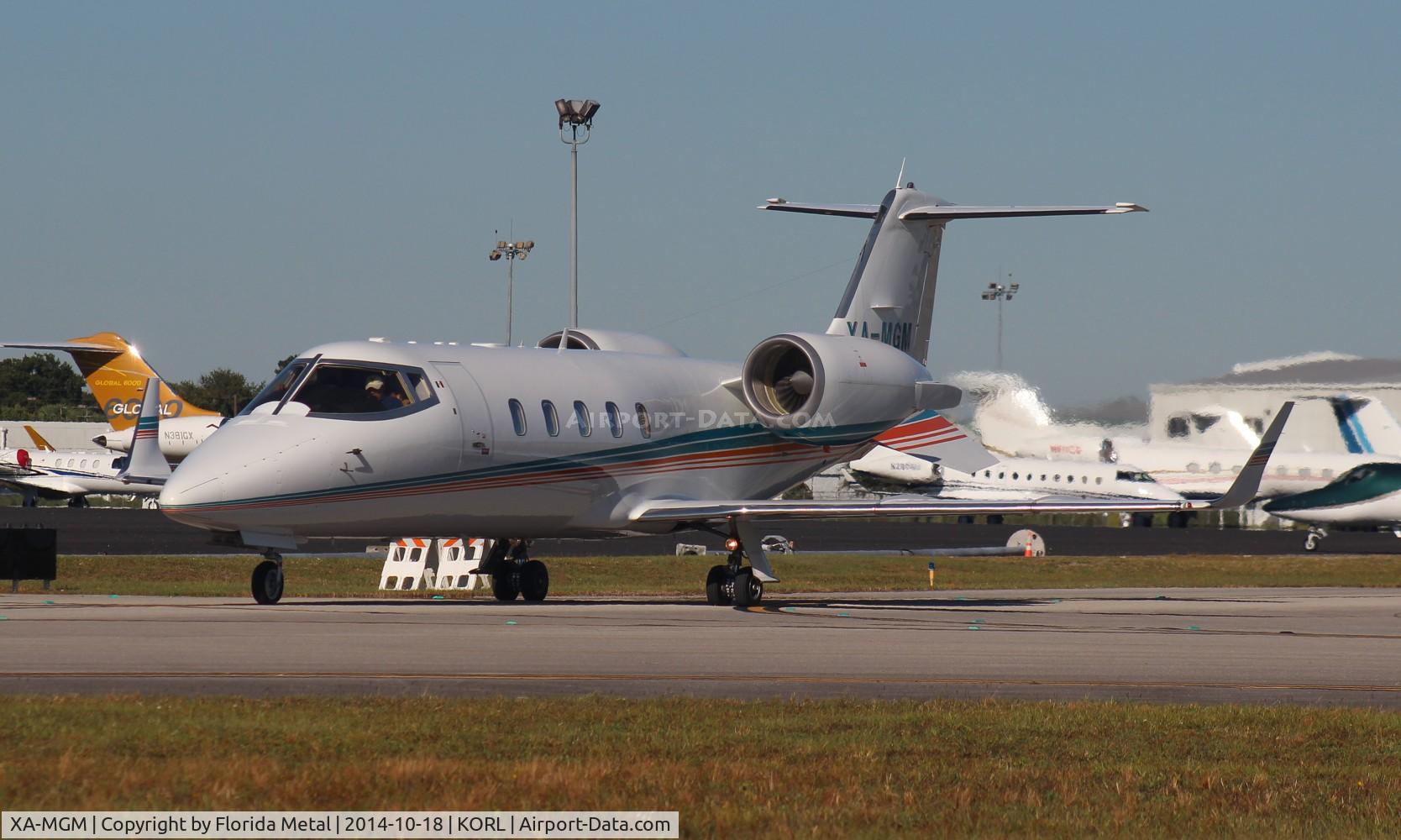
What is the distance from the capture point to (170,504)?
19.6m

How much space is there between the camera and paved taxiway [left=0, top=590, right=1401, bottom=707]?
12.9m

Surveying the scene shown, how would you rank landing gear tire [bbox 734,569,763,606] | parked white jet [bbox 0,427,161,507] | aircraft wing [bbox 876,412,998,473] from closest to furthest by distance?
landing gear tire [bbox 734,569,763,606] < aircraft wing [bbox 876,412,998,473] < parked white jet [bbox 0,427,161,507]

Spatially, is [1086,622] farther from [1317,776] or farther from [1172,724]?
[1317,776]

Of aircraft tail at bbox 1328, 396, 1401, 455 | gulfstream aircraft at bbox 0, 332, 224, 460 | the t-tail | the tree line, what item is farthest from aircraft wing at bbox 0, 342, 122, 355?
the tree line

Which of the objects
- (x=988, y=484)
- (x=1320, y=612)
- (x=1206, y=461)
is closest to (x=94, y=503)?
(x=988, y=484)

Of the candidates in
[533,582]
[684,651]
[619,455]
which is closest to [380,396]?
[619,455]

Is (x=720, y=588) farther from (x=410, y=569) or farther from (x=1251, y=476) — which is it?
(x=1251, y=476)

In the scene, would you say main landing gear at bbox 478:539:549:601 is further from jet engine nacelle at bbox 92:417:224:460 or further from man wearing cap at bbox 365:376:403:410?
jet engine nacelle at bbox 92:417:224:460

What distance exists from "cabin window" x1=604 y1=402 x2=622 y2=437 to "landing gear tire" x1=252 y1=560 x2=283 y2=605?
5.59 metres

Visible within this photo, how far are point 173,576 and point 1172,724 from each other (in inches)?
1039

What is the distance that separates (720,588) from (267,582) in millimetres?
6849

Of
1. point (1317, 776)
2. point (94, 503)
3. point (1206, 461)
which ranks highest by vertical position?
point (1317, 776)

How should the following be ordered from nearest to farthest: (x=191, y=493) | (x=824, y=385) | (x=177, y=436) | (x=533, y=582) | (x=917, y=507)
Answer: (x=191, y=493)
(x=917, y=507)
(x=533, y=582)
(x=824, y=385)
(x=177, y=436)

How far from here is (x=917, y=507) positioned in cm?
2453
